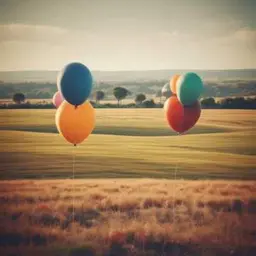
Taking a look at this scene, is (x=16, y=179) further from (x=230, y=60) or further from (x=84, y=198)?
(x=230, y=60)

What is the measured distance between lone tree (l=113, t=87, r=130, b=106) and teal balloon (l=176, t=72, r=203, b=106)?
0.47m

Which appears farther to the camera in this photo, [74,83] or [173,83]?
[173,83]

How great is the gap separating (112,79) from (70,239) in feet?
4.43

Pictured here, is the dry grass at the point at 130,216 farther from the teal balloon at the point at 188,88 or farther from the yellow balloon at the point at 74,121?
the teal balloon at the point at 188,88

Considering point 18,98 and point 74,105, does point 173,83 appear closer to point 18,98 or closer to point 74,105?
point 74,105

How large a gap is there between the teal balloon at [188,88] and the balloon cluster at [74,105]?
2.25 ft

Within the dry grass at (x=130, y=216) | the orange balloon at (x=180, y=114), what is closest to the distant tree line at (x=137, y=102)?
the orange balloon at (x=180, y=114)

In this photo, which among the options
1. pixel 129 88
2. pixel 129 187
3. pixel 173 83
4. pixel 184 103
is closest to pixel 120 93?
pixel 129 88

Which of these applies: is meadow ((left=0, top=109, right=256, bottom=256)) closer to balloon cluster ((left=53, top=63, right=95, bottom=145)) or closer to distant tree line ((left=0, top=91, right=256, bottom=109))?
distant tree line ((left=0, top=91, right=256, bottom=109))

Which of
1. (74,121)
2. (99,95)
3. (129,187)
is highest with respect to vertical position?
(99,95)

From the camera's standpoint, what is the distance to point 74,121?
351 cm

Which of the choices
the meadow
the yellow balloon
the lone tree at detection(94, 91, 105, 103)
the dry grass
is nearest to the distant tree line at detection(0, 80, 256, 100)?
the lone tree at detection(94, 91, 105, 103)

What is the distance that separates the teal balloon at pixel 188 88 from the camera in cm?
356

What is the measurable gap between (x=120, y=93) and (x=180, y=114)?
544 mm
